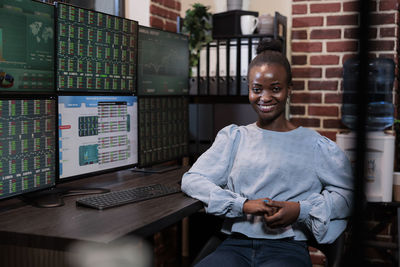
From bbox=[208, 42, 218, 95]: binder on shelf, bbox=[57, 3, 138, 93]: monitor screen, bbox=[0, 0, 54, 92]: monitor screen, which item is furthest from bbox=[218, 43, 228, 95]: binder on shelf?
bbox=[0, 0, 54, 92]: monitor screen

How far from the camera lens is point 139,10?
2.51 m

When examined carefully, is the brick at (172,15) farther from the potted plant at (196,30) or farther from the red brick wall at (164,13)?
the potted plant at (196,30)

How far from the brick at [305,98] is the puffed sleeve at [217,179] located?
1.12 m

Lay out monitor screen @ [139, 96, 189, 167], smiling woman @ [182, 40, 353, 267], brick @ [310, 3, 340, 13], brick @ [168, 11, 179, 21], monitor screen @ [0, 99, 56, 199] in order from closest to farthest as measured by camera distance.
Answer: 1. monitor screen @ [0, 99, 56, 199]
2. smiling woman @ [182, 40, 353, 267]
3. monitor screen @ [139, 96, 189, 167]
4. brick @ [310, 3, 340, 13]
5. brick @ [168, 11, 179, 21]

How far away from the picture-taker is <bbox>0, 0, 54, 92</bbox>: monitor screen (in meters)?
1.31

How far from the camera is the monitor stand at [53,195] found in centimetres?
139

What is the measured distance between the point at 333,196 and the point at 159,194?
0.57 m

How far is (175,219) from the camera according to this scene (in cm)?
132

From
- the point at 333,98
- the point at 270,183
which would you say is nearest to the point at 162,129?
the point at 270,183

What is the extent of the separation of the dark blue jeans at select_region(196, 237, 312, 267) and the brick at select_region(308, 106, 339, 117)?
124 cm

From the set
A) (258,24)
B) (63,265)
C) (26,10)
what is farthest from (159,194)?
Answer: (258,24)

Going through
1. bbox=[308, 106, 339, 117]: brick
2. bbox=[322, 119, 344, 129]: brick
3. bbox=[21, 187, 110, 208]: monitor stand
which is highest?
bbox=[308, 106, 339, 117]: brick

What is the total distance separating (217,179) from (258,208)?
212mm

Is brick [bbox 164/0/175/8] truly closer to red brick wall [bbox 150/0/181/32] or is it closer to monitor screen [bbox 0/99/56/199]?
red brick wall [bbox 150/0/181/32]
